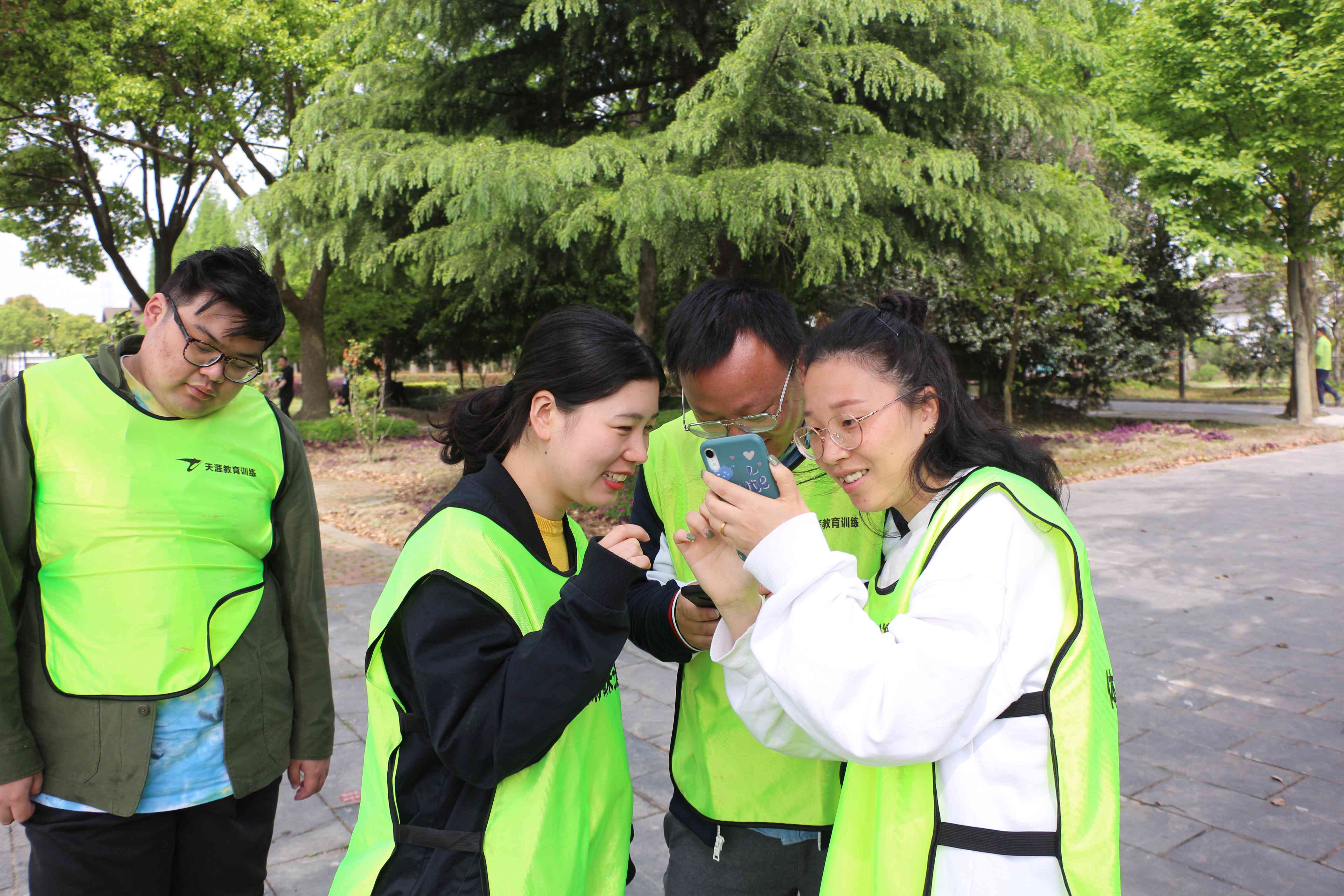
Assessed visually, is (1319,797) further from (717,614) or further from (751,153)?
(751,153)

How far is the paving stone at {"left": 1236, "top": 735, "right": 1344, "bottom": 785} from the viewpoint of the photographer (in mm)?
3939

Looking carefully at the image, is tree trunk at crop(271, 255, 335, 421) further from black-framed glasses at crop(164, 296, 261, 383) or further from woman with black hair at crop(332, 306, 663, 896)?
woman with black hair at crop(332, 306, 663, 896)

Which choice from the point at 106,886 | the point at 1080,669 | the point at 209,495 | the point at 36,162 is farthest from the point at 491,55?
the point at 36,162

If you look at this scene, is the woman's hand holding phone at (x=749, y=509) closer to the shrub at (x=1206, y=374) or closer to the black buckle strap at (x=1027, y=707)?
the black buckle strap at (x=1027, y=707)

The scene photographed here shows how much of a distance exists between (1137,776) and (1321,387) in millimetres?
21714

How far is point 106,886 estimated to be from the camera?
78.3 inches

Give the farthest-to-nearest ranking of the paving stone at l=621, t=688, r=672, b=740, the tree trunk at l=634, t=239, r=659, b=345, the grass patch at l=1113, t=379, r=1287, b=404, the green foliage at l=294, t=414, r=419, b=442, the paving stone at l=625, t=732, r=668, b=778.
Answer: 1. the grass patch at l=1113, t=379, r=1287, b=404
2. the green foliage at l=294, t=414, r=419, b=442
3. the tree trunk at l=634, t=239, r=659, b=345
4. the paving stone at l=621, t=688, r=672, b=740
5. the paving stone at l=625, t=732, r=668, b=778

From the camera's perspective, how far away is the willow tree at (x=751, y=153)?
7246mm

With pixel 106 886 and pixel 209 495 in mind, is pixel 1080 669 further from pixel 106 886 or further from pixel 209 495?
pixel 106 886

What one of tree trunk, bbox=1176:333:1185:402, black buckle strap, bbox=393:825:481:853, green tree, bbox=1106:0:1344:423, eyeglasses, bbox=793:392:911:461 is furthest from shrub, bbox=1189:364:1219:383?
black buckle strap, bbox=393:825:481:853

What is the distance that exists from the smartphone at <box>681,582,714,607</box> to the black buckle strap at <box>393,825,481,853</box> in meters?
0.58

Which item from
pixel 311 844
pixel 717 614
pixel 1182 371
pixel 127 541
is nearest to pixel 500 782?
pixel 717 614

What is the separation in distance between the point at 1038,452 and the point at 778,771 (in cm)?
85

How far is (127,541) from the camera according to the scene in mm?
2070
